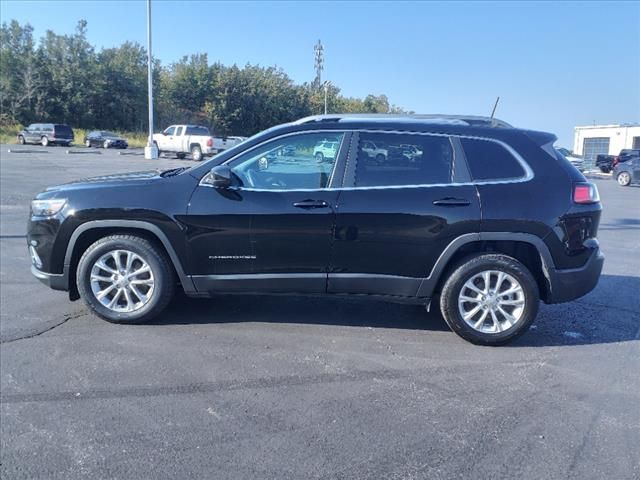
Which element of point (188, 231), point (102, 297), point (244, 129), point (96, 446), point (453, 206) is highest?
point (244, 129)

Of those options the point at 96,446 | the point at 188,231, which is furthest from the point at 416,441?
the point at 188,231

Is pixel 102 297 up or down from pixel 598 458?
up

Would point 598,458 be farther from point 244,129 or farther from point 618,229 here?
point 244,129

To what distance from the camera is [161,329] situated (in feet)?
15.3

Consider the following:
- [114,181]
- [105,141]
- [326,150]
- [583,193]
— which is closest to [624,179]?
[583,193]

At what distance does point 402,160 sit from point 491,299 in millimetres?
1367

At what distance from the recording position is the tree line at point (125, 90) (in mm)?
53562

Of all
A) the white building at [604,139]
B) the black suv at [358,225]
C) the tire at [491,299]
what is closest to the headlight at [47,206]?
the black suv at [358,225]

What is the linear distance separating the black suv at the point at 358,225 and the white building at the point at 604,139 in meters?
54.2

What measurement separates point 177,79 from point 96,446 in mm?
63935

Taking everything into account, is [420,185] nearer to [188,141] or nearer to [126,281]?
[126,281]

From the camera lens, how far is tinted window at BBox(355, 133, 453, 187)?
175 inches

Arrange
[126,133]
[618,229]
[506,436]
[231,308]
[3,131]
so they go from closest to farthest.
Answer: [506,436] → [231,308] → [618,229] → [3,131] → [126,133]

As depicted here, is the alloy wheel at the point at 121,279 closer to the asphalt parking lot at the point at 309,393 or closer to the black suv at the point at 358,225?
the black suv at the point at 358,225
